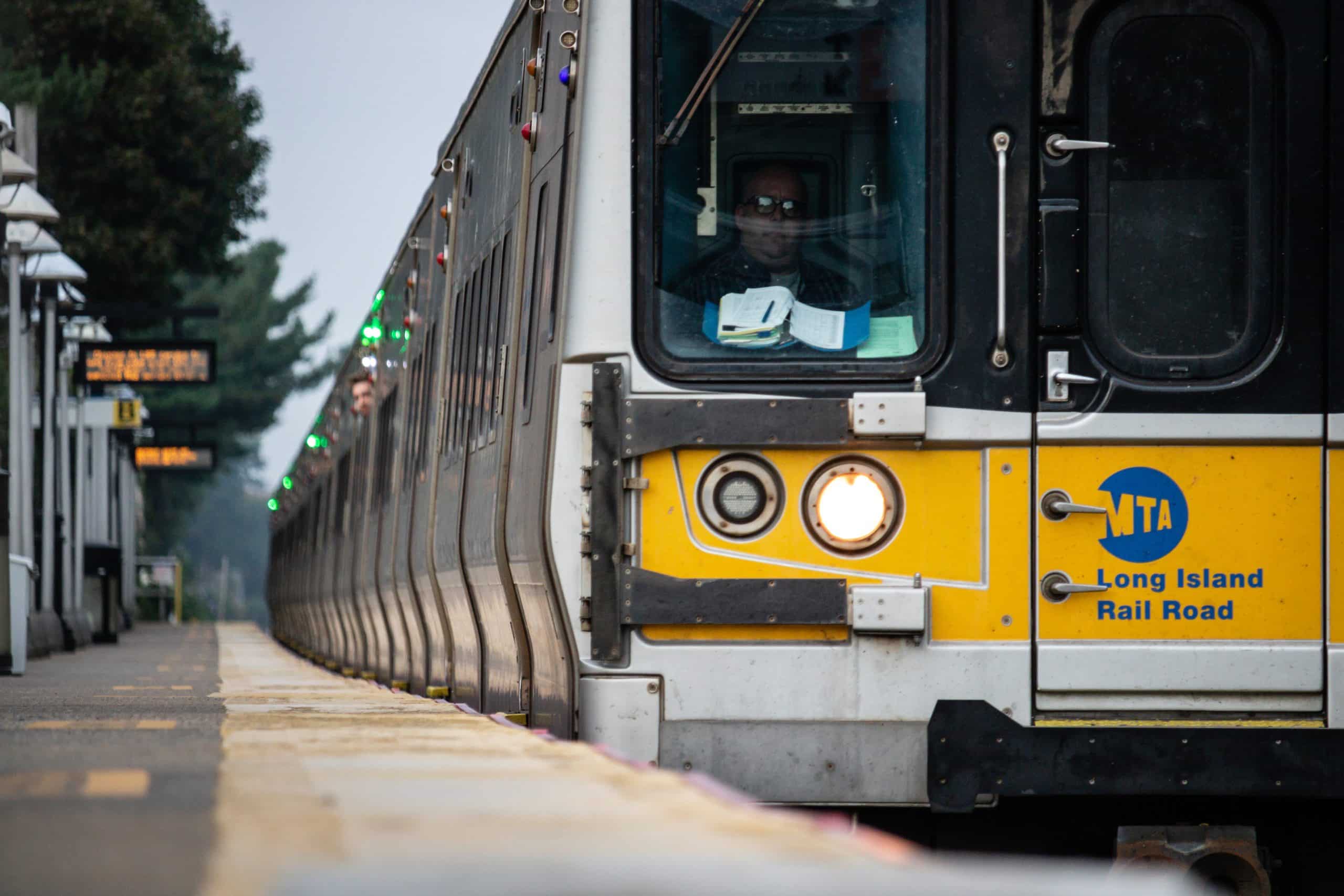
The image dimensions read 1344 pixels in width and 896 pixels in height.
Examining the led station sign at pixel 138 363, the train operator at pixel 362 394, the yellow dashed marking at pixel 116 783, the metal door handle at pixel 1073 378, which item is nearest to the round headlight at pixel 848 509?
the metal door handle at pixel 1073 378

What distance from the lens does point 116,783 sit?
11.8ft

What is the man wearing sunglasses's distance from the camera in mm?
5469

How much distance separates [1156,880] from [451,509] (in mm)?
6847

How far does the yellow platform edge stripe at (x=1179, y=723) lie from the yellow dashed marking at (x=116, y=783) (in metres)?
2.42

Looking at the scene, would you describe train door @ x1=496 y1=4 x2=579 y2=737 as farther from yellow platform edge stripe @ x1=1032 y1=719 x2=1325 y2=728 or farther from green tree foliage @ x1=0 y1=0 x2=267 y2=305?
green tree foliage @ x1=0 y1=0 x2=267 y2=305

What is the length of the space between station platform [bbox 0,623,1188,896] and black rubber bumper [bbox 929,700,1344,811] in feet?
3.72

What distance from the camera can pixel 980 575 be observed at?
5.34 meters

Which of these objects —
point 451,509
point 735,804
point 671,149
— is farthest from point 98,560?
point 735,804

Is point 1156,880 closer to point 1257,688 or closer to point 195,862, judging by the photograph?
point 195,862

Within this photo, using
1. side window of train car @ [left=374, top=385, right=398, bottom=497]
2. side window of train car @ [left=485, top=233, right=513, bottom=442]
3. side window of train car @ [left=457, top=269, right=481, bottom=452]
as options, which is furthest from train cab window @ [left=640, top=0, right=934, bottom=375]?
side window of train car @ [left=374, top=385, right=398, bottom=497]

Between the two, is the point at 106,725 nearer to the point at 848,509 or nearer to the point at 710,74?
the point at 848,509

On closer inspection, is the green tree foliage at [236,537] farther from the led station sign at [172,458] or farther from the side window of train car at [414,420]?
the side window of train car at [414,420]

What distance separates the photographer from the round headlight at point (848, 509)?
5.32 m

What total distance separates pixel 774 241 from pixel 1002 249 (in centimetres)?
58
